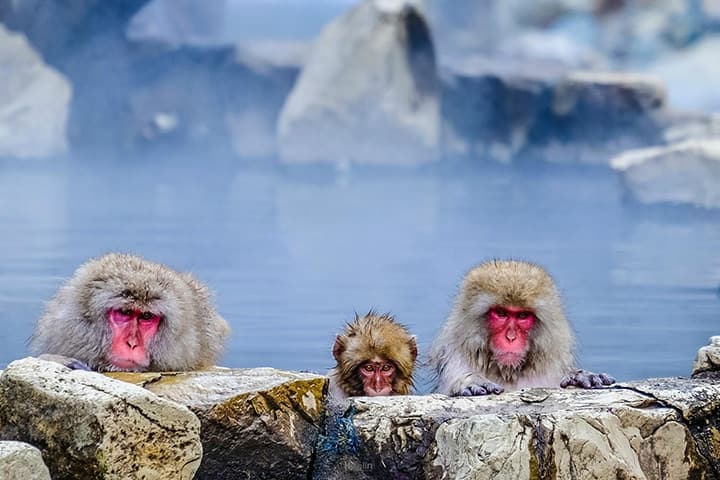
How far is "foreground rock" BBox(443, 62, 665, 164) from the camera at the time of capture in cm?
1816

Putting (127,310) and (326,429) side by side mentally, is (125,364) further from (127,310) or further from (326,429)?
(326,429)

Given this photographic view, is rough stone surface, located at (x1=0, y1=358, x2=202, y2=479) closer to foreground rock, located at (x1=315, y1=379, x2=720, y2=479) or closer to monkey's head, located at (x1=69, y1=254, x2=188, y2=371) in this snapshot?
foreground rock, located at (x1=315, y1=379, x2=720, y2=479)

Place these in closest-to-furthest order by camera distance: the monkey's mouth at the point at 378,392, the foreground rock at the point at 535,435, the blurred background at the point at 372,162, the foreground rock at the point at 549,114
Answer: the foreground rock at the point at 535,435, the monkey's mouth at the point at 378,392, the blurred background at the point at 372,162, the foreground rock at the point at 549,114

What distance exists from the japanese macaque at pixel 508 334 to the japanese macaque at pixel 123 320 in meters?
0.76

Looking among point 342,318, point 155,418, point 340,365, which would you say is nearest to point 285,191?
point 342,318

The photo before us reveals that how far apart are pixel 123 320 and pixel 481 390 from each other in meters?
0.98

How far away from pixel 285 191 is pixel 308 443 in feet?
42.6

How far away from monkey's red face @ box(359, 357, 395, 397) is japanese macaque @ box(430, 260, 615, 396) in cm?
16

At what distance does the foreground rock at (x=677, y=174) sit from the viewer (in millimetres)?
12883

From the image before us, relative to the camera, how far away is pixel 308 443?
10.1ft

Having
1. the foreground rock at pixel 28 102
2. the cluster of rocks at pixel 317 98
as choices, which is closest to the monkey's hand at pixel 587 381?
the cluster of rocks at pixel 317 98

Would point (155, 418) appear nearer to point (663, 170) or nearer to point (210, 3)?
point (663, 170)

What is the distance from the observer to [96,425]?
2.70 m

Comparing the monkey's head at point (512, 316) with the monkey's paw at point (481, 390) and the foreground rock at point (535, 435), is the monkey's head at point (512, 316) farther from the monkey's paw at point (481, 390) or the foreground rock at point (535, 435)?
the foreground rock at point (535, 435)
